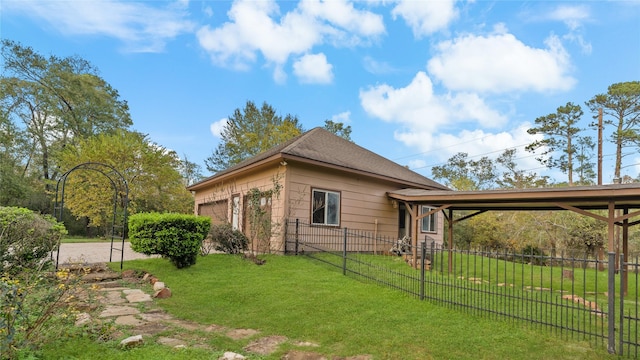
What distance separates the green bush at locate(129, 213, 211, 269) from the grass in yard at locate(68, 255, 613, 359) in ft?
1.50

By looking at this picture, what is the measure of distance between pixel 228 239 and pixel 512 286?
7128 mm

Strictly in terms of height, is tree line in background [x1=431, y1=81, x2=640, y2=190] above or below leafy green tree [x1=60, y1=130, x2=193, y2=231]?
above

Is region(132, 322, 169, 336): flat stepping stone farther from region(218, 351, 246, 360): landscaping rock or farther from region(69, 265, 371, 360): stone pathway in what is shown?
region(218, 351, 246, 360): landscaping rock

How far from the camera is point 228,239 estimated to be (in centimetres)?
984

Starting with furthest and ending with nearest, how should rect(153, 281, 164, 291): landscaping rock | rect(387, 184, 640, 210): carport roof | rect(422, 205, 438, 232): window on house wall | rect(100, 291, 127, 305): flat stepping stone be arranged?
rect(422, 205, 438, 232): window on house wall → rect(387, 184, 640, 210): carport roof → rect(153, 281, 164, 291): landscaping rock → rect(100, 291, 127, 305): flat stepping stone

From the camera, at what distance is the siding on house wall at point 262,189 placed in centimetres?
1013

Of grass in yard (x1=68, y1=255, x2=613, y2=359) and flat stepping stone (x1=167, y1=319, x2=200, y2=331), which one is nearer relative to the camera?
grass in yard (x1=68, y1=255, x2=613, y2=359)

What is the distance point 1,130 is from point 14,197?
4.60m

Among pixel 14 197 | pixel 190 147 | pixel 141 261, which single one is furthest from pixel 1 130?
pixel 141 261

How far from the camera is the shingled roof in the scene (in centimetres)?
1050

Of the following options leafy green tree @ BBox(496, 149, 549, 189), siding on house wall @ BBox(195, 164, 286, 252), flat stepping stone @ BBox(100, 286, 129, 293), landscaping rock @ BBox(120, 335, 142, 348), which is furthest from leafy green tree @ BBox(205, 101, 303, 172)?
landscaping rock @ BBox(120, 335, 142, 348)

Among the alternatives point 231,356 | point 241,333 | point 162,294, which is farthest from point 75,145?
point 231,356

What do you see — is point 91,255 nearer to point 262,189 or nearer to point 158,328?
point 262,189

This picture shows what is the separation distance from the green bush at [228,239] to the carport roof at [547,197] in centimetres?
508
